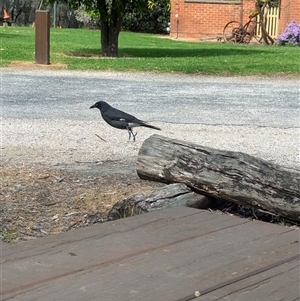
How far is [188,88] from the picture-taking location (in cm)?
1345

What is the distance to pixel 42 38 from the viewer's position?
16.9 meters

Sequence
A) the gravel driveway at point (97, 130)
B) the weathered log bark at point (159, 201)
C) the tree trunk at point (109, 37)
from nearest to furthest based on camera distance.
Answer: the weathered log bark at point (159, 201) → the gravel driveway at point (97, 130) → the tree trunk at point (109, 37)

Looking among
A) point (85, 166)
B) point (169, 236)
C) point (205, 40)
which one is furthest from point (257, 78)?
point (205, 40)

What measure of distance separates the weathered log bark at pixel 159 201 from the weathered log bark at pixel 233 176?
7cm

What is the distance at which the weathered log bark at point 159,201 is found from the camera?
4633 millimetres

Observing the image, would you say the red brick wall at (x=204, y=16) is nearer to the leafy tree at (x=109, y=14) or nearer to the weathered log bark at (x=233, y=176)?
the leafy tree at (x=109, y=14)

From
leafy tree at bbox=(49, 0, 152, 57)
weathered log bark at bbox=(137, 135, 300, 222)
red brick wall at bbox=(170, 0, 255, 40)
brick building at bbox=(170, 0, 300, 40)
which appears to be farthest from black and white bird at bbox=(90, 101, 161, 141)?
red brick wall at bbox=(170, 0, 255, 40)

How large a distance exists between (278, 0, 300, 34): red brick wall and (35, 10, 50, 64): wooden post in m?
16.2

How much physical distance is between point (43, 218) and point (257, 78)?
11.1 metres

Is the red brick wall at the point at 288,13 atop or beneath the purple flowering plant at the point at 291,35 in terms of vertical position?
atop

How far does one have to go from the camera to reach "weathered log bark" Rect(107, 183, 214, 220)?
4.63 meters

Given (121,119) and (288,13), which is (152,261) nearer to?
(121,119)

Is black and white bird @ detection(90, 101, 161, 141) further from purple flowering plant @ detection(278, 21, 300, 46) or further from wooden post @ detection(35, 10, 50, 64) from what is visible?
purple flowering plant @ detection(278, 21, 300, 46)

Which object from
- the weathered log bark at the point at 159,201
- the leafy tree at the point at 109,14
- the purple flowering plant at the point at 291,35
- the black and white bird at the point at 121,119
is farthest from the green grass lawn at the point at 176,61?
the weathered log bark at the point at 159,201
